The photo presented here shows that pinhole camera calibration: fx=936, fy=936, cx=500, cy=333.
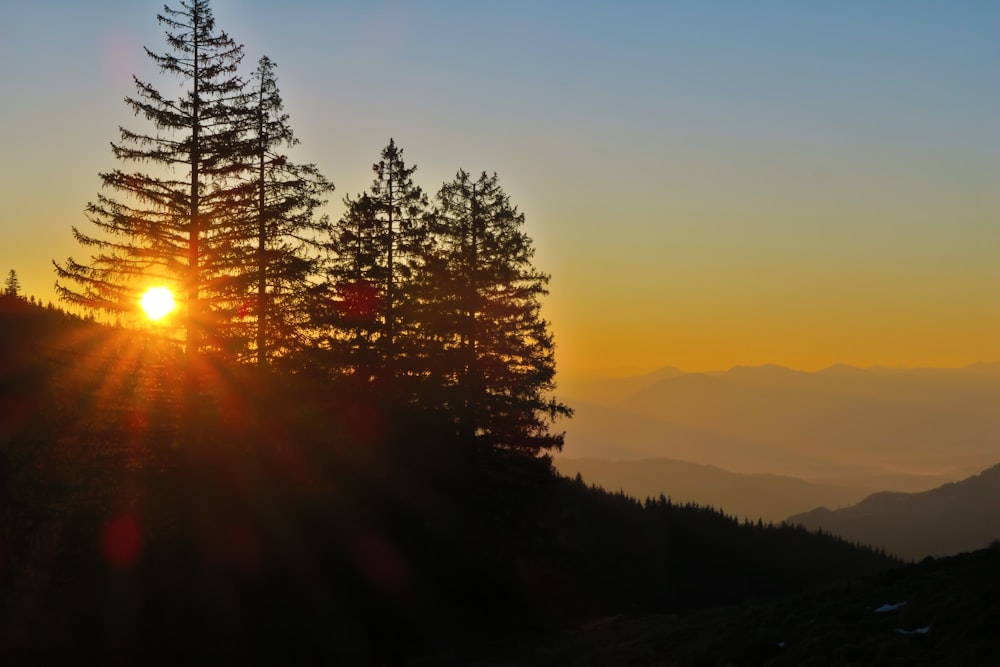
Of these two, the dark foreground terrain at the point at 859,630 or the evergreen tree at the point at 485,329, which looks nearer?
the dark foreground terrain at the point at 859,630

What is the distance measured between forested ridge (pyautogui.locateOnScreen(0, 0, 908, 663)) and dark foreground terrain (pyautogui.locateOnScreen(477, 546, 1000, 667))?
6684 millimetres

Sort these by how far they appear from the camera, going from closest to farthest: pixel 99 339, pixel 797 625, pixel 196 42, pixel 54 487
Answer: pixel 797 625 → pixel 54 487 → pixel 196 42 → pixel 99 339

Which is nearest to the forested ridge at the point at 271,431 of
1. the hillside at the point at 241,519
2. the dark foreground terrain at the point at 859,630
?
the hillside at the point at 241,519

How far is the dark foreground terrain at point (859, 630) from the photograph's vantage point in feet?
50.4

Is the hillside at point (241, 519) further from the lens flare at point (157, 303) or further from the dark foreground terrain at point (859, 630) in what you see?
the dark foreground terrain at point (859, 630)

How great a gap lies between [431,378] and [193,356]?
10.7 meters

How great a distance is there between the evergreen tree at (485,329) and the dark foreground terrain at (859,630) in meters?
11.6

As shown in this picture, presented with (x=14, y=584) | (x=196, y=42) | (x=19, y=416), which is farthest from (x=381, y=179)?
(x=14, y=584)

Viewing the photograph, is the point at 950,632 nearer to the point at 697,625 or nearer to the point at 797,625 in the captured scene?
the point at 797,625

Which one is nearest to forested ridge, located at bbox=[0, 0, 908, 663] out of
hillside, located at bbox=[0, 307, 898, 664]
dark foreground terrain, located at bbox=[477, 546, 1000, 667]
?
hillside, located at bbox=[0, 307, 898, 664]

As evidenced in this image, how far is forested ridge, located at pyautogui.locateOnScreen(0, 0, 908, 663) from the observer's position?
24.3m

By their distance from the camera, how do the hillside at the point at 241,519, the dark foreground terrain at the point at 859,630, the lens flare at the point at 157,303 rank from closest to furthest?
the dark foreground terrain at the point at 859,630 < the hillside at the point at 241,519 < the lens flare at the point at 157,303

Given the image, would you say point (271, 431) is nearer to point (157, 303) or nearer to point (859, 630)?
point (157, 303)

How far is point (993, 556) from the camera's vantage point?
19719 mm
